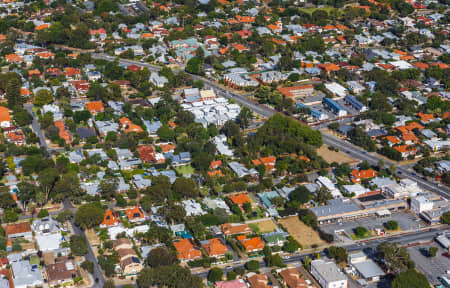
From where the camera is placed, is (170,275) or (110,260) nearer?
(170,275)

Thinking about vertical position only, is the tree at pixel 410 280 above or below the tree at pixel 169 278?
above

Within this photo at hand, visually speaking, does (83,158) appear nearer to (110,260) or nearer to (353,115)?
(110,260)

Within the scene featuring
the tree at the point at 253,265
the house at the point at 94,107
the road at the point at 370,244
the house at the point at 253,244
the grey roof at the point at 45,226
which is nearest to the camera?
the tree at the point at 253,265

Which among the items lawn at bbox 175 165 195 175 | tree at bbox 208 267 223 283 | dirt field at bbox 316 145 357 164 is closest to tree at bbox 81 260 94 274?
tree at bbox 208 267 223 283

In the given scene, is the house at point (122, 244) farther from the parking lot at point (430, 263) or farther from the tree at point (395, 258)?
the parking lot at point (430, 263)

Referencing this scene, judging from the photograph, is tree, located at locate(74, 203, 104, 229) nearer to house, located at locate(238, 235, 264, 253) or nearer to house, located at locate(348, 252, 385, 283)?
house, located at locate(238, 235, 264, 253)

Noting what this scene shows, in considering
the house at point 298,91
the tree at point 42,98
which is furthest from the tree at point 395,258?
the tree at point 42,98

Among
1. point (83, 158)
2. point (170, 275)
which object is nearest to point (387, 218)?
point (170, 275)

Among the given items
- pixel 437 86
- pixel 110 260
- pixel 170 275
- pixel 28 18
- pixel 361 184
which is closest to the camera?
pixel 170 275
